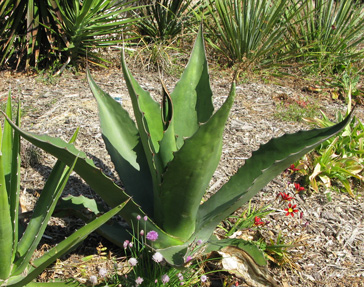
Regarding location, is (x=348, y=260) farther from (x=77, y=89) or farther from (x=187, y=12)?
(x=187, y=12)

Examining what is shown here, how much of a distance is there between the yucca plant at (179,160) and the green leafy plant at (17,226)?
0.17 meters

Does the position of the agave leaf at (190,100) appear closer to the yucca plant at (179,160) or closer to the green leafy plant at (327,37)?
the yucca plant at (179,160)

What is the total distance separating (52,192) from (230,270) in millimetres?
912

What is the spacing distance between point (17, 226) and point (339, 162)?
223 centimetres

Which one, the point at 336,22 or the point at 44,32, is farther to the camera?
the point at 336,22

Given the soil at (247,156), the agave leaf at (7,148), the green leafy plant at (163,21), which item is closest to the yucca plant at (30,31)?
the soil at (247,156)

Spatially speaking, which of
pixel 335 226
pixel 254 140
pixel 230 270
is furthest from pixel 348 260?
pixel 254 140

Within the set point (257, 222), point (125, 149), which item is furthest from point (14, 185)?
point (257, 222)

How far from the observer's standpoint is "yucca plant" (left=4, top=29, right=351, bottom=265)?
172 cm

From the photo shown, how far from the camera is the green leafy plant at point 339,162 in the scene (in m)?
2.98

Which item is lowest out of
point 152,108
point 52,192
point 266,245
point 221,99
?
point 266,245

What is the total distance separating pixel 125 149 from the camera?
222cm

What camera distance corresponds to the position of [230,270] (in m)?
2.06

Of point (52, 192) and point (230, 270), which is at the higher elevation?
point (52, 192)
